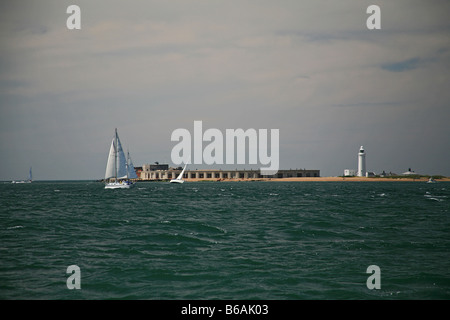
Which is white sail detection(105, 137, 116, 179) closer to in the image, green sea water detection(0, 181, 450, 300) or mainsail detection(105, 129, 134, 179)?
mainsail detection(105, 129, 134, 179)

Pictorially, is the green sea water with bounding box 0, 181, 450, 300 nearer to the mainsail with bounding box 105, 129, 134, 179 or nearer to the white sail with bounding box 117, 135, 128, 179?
the mainsail with bounding box 105, 129, 134, 179

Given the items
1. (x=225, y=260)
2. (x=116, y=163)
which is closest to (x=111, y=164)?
(x=116, y=163)

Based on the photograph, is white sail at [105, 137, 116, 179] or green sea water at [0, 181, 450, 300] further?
white sail at [105, 137, 116, 179]

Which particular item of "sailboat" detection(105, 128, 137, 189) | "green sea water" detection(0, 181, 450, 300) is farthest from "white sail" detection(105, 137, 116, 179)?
"green sea water" detection(0, 181, 450, 300)

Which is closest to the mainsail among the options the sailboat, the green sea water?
the sailboat

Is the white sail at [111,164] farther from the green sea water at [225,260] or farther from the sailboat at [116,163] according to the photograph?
the green sea water at [225,260]

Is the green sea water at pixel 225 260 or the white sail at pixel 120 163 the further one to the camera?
the white sail at pixel 120 163

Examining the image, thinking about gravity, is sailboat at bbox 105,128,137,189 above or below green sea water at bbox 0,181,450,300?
above

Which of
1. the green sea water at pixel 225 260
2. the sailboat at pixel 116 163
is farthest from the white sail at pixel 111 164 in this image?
the green sea water at pixel 225 260

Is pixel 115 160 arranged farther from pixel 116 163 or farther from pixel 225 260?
pixel 225 260

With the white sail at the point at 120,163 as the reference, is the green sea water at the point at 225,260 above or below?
below
